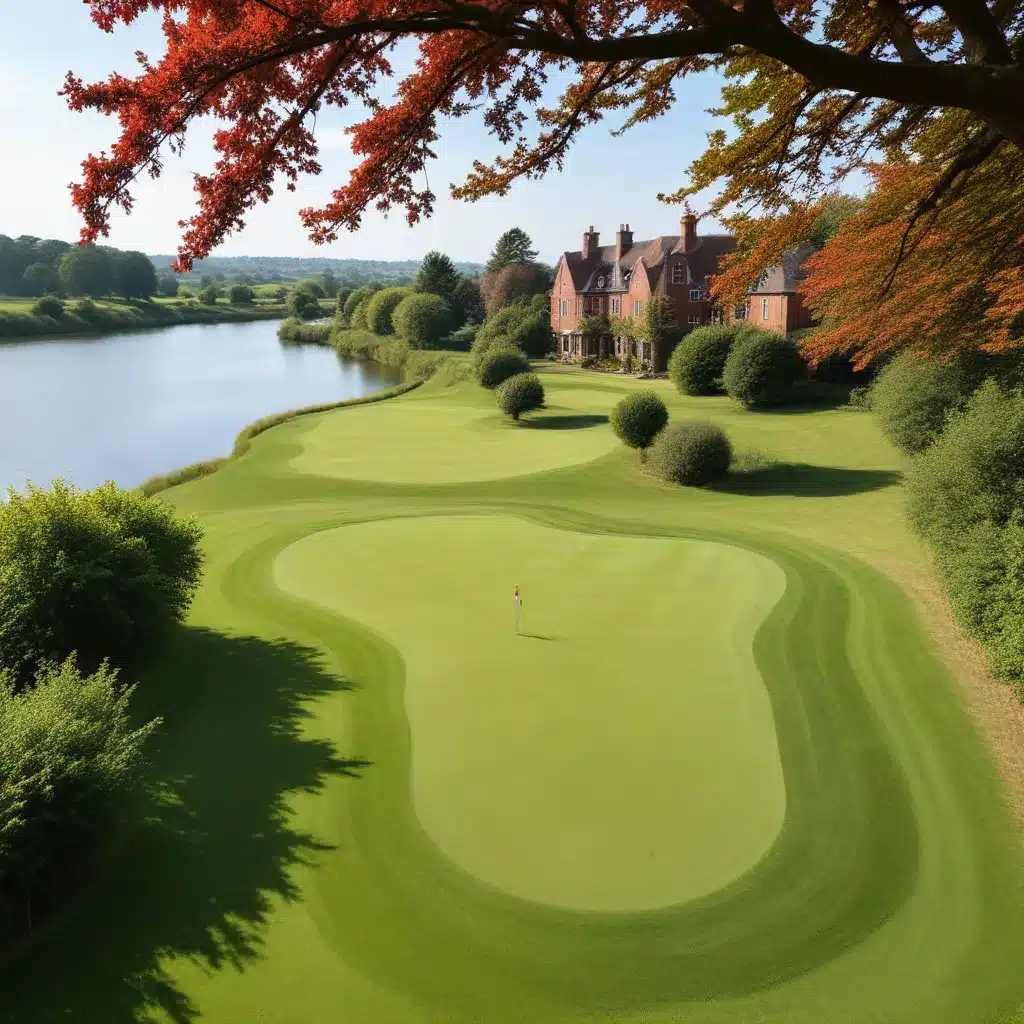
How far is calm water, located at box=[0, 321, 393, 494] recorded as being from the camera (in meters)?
42.2

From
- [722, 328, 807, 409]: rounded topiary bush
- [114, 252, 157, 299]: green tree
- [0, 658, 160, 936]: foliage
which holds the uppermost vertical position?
[114, 252, 157, 299]: green tree

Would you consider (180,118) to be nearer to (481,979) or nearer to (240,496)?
(481,979)

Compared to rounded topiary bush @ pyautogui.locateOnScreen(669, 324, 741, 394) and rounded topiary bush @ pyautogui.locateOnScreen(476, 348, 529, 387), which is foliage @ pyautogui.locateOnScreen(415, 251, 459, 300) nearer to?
rounded topiary bush @ pyautogui.locateOnScreen(476, 348, 529, 387)

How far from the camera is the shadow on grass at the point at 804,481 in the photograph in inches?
1115

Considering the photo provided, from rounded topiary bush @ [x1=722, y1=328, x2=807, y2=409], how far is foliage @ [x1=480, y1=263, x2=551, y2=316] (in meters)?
52.1

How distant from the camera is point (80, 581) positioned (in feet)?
44.3

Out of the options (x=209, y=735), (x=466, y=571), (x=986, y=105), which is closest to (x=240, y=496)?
(x=466, y=571)

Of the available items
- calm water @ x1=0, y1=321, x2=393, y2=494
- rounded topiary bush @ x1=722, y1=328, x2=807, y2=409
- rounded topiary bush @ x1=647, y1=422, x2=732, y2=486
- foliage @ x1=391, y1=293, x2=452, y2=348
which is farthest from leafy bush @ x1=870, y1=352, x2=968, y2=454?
foliage @ x1=391, y1=293, x2=452, y2=348

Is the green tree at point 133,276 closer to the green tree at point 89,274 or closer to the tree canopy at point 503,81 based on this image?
the green tree at point 89,274

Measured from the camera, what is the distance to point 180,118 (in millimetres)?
7570

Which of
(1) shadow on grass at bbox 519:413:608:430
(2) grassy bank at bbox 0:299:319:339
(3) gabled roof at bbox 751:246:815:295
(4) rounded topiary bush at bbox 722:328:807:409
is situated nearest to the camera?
(4) rounded topiary bush at bbox 722:328:807:409

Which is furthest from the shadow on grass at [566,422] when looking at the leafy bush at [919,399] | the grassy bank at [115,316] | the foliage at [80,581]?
the grassy bank at [115,316]

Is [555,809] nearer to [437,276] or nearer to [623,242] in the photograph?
[623,242]

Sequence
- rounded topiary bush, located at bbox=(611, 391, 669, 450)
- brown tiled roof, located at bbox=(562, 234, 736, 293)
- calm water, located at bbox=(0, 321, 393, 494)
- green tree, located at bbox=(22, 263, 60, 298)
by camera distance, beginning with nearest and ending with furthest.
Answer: rounded topiary bush, located at bbox=(611, 391, 669, 450), calm water, located at bbox=(0, 321, 393, 494), brown tiled roof, located at bbox=(562, 234, 736, 293), green tree, located at bbox=(22, 263, 60, 298)
